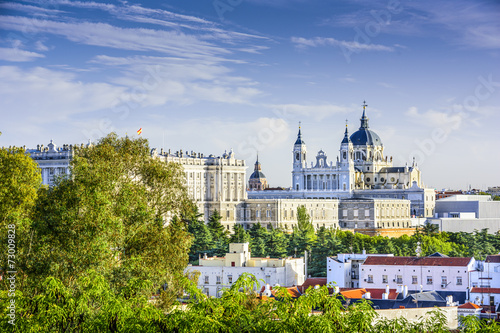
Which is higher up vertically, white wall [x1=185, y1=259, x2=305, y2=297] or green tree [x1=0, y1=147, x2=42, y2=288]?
green tree [x1=0, y1=147, x2=42, y2=288]

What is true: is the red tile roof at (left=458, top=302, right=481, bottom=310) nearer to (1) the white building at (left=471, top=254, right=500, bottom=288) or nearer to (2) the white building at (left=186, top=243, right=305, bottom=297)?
(1) the white building at (left=471, top=254, right=500, bottom=288)

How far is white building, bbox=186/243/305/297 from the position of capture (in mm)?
57094

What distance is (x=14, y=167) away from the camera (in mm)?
36844

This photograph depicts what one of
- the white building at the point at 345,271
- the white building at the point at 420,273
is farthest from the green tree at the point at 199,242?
the white building at the point at 420,273

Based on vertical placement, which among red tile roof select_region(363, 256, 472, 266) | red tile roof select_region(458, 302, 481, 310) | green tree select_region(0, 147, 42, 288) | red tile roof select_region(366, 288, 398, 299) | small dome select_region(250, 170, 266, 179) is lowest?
red tile roof select_region(458, 302, 481, 310)

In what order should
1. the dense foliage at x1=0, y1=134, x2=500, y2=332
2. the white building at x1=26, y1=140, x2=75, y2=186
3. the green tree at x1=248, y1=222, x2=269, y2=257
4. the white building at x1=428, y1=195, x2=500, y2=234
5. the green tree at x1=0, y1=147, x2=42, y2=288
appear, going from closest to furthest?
the dense foliage at x1=0, y1=134, x2=500, y2=332 < the green tree at x1=0, y1=147, x2=42, y2=288 < the green tree at x1=248, y1=222, x2=269, y2=257 < the white building at x1=26, y1=140, x2=75, y2=186 < the white building at x1=428, y1=195, x2=500, y2=234

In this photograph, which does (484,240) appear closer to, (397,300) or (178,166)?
(397,300)

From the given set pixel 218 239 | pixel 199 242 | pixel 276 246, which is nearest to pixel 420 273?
pixel 276 246

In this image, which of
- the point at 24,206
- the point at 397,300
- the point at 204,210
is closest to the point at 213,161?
the point at 204,210

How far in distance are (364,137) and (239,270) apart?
319ft

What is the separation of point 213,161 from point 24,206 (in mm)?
86626

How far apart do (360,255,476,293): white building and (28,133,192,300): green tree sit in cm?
2657

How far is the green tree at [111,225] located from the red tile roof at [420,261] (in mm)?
27148

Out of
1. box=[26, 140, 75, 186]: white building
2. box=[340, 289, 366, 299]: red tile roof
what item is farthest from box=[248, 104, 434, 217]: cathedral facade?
box=[340, 289, 366, 299]: red tile roof
